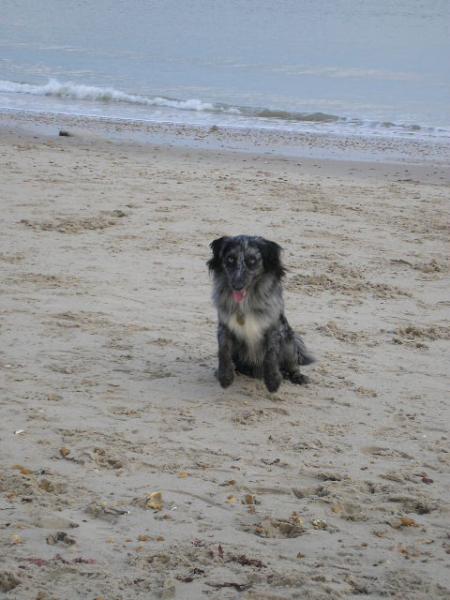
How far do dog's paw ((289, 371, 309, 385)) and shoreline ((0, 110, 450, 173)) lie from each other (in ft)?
30.9

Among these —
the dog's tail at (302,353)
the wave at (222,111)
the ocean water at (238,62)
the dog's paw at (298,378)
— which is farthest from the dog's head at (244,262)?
the wave at (222,111)

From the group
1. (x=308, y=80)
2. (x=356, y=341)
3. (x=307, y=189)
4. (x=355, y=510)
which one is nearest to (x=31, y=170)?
(x=307, y=189)

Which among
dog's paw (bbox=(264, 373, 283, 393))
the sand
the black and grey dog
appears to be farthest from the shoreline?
dog's paw (bbox=(264, 373, 283, 393))

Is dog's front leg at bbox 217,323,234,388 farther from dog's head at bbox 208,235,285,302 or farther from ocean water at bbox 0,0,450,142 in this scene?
ocean water at bbox 0,0,450,142

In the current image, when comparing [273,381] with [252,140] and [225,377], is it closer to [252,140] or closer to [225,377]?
[225,377]

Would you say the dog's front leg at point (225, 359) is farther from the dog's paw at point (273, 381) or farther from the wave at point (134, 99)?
the wave at point (134, 99)

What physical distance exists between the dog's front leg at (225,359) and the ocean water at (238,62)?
14051 mm

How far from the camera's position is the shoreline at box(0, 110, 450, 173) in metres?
16.8

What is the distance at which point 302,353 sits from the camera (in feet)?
23.6

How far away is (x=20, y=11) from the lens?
4872 centimetres

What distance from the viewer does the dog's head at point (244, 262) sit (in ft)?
21.4

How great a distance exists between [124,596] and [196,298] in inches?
184

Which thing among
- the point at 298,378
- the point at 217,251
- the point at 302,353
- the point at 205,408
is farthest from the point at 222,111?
the point at 205,408

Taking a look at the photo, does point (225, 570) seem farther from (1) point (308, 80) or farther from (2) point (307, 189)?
(1) point (308, 80)
